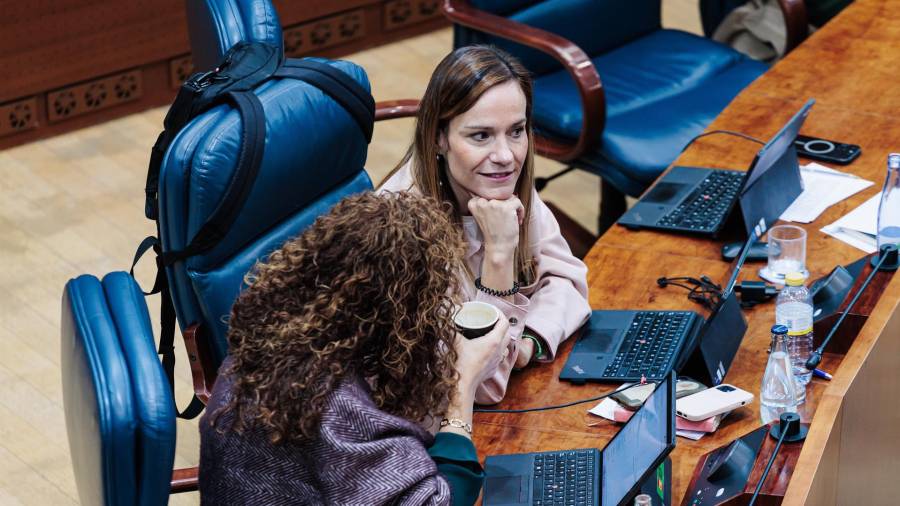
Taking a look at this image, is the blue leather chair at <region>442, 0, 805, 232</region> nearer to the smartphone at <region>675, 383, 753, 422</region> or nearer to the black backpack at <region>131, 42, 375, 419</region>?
the black backpack at <region>131, 42, 375, 419</region>

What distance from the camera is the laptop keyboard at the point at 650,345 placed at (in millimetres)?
2201

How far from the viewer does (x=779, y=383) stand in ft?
6.88

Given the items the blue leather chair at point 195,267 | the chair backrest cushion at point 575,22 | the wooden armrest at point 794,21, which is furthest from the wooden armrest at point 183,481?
the wooden armrest at point 794,21

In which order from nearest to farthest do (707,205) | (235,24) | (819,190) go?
(235,24) → (707,205) → (819,190)

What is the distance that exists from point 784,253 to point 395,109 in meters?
0.99

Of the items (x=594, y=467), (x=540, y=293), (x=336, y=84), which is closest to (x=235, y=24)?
(x=336, y=84)

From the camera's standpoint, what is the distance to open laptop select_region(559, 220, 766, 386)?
7.18 ft

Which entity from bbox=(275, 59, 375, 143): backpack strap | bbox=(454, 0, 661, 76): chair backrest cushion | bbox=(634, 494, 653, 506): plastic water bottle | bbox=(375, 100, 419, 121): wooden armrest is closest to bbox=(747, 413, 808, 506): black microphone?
bbox=(634, 494, 653, 506): plastic water bottle

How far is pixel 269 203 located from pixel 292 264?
0.56 m

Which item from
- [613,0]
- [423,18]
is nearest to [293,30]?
[423,18]

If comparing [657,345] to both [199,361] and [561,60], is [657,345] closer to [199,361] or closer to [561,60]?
[199,361]

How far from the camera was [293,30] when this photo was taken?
16.2ft

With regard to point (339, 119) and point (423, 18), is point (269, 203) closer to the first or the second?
point (339, 119)

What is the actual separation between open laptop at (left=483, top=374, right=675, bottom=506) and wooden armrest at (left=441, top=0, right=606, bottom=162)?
1.54m
